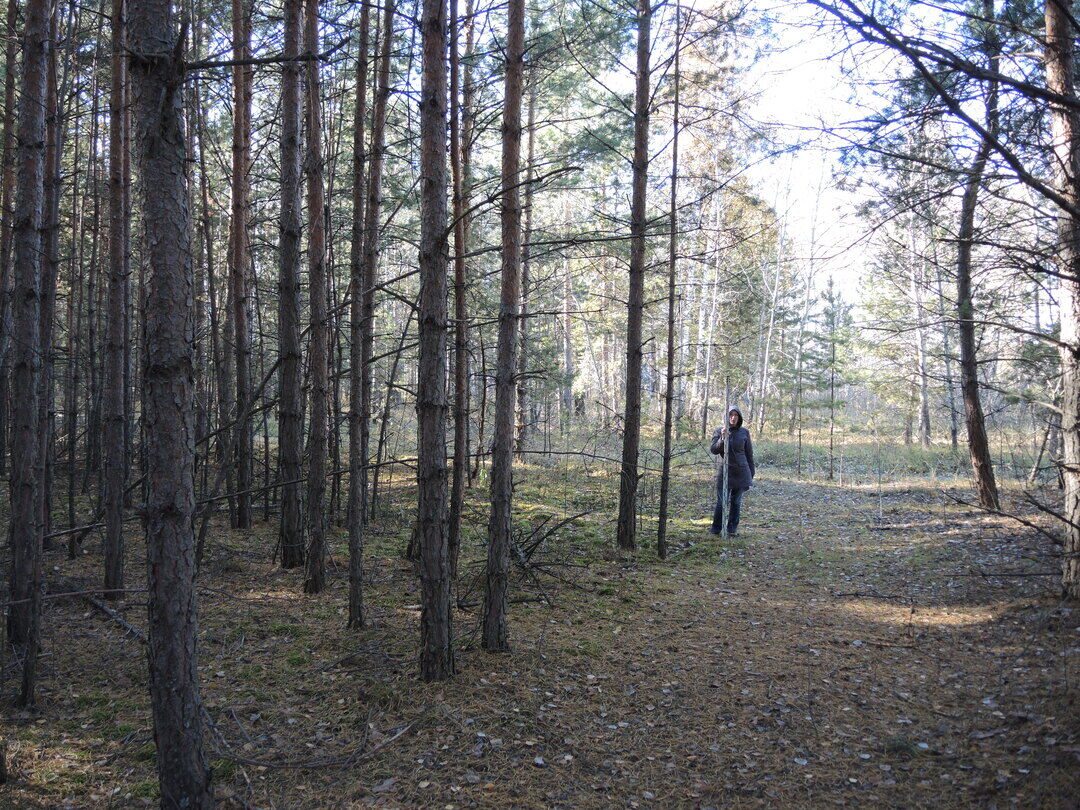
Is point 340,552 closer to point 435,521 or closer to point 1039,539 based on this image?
point 435,521

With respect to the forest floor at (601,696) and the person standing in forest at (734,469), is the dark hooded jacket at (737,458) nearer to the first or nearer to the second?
the person standing in forest at (734,469)

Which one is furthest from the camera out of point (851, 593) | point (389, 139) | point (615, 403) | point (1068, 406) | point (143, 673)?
point (615, 403)

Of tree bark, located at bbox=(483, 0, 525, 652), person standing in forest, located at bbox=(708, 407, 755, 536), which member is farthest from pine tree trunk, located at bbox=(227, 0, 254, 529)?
person standing in forest, located at bbox=(708, 407, 755, 536)

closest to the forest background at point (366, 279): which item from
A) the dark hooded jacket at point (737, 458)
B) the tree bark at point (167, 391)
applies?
the tree bark at point (167, 391)

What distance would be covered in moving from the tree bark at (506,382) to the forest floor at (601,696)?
0.44m

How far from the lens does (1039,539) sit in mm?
8703

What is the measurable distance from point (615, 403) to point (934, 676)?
26291 mm

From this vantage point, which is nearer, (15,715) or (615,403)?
(15,715)

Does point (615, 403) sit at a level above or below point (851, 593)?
above

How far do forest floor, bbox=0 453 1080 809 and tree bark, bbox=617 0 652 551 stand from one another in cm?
123

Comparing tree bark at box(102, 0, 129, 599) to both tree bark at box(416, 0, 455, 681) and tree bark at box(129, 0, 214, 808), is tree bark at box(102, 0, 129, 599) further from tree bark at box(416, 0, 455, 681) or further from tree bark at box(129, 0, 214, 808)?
tree bark at box(129, 0, 214, 808)

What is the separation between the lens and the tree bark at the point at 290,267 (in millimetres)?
6281

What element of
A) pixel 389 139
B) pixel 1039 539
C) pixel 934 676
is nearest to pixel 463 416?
Result: pixel 934 676

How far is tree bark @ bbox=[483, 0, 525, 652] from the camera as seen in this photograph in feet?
16.4
